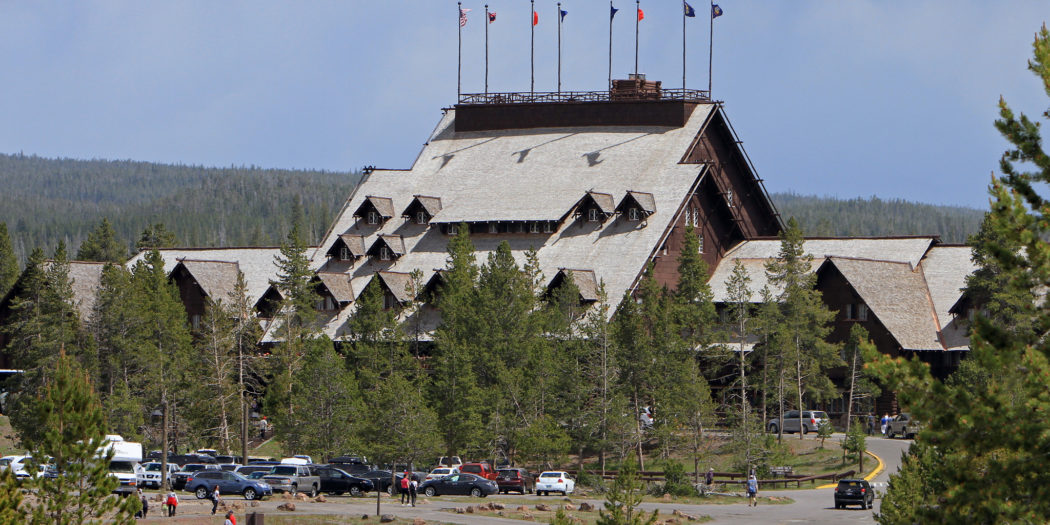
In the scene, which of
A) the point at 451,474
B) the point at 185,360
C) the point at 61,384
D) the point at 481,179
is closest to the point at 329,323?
the point at 185,360

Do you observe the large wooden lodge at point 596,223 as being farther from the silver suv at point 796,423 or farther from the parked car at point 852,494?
the parked car at point 852,494

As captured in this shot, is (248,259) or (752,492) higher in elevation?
(248,259)

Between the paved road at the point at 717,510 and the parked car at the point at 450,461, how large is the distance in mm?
8465

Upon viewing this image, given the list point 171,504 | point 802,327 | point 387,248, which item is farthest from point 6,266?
point 171,504

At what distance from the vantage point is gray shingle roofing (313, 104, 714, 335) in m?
104

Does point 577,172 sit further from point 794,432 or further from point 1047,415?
point 1047,415

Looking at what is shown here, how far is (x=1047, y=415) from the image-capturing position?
22.7 meters

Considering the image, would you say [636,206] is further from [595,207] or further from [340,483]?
[340,483]

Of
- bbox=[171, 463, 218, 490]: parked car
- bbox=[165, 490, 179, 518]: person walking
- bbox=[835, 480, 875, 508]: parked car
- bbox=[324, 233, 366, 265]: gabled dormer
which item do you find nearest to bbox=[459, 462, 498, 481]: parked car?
bbox=[171, 463, 218, 490]: parked car

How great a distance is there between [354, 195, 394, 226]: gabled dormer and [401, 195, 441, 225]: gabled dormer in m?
1.57

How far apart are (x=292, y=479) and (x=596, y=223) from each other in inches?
1574

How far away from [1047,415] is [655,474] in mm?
58561

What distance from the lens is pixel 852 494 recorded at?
66.3 metres

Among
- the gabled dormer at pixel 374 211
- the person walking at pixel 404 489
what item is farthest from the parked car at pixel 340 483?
the gabled dormer at pixel 374 211
